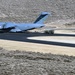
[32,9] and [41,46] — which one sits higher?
[32,9]

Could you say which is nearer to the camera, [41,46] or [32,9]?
[41,46]

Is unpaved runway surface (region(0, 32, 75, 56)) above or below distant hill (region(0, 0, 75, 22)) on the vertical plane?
below

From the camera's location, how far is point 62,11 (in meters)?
112

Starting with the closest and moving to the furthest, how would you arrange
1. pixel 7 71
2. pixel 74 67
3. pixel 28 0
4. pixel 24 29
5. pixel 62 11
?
pixel 7 71 → pixel 74 67 → pixel 24 29 → pixel 62 11 → pixel 28 0

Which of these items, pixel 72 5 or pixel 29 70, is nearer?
pixel 29 70

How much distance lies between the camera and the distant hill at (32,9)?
337 ft

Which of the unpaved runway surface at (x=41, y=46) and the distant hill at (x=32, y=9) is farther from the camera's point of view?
the distant hill at (x=32, y=9)

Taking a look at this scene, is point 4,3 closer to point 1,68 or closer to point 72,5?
point 72,5

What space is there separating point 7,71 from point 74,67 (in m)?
3.36

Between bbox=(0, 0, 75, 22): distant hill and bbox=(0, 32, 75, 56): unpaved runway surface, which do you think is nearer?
bbox=(0, 32, 75, 56): unpaved runway surface

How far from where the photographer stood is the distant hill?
337 feet

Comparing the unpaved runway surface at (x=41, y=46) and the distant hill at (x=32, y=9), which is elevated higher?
the distant hill at (x=32, y=9)

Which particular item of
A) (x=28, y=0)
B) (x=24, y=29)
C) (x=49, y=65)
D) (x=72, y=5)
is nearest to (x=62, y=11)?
(x=72, y=5)

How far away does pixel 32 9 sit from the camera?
11200 centimetres
